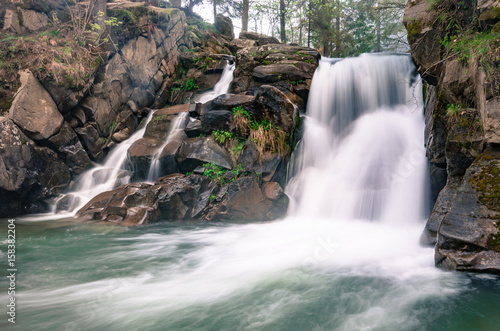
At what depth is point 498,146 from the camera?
3.85 m

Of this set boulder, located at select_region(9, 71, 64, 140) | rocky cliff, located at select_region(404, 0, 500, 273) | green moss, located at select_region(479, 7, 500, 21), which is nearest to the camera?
rocky cliff, located at select_region(404, 0, 500, 273)

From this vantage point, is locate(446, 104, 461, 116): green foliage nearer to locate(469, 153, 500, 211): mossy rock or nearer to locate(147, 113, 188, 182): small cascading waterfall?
locate(469, 153, 500, 211): mossy rock

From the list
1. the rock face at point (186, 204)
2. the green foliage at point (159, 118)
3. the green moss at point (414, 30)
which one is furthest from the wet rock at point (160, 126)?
the green moss at point (414, 30)

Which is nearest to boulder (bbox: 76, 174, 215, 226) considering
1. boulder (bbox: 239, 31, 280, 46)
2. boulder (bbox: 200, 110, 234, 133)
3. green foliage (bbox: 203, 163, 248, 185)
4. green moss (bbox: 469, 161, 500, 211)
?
green foliage (bbox: 203, 163, 248, 185)

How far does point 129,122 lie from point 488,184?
1081 centimetres

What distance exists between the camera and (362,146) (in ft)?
25.1

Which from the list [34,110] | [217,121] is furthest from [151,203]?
[34,110]

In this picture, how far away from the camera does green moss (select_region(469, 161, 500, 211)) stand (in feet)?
11.4

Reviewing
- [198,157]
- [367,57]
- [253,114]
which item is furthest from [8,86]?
[367,57]

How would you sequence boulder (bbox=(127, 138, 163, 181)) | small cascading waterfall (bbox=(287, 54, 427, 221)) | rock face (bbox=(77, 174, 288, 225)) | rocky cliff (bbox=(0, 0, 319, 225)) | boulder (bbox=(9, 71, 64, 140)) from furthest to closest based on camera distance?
boulder (bbox=(127, 138, 163, 181))
boulder (bbox=(9, 71, 64, 140))
rocky cliff (bbox=(0, 0, 319, 225))
rock face (bbox=(77, 174, 288, 225))
small cascading waterfall (bbox=(287, 54, 427, 221))

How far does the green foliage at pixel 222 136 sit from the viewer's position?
8141 mm

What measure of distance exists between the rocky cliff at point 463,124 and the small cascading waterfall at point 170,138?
6.91 metres

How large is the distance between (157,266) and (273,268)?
179cm

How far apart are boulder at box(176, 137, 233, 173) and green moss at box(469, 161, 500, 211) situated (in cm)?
544
